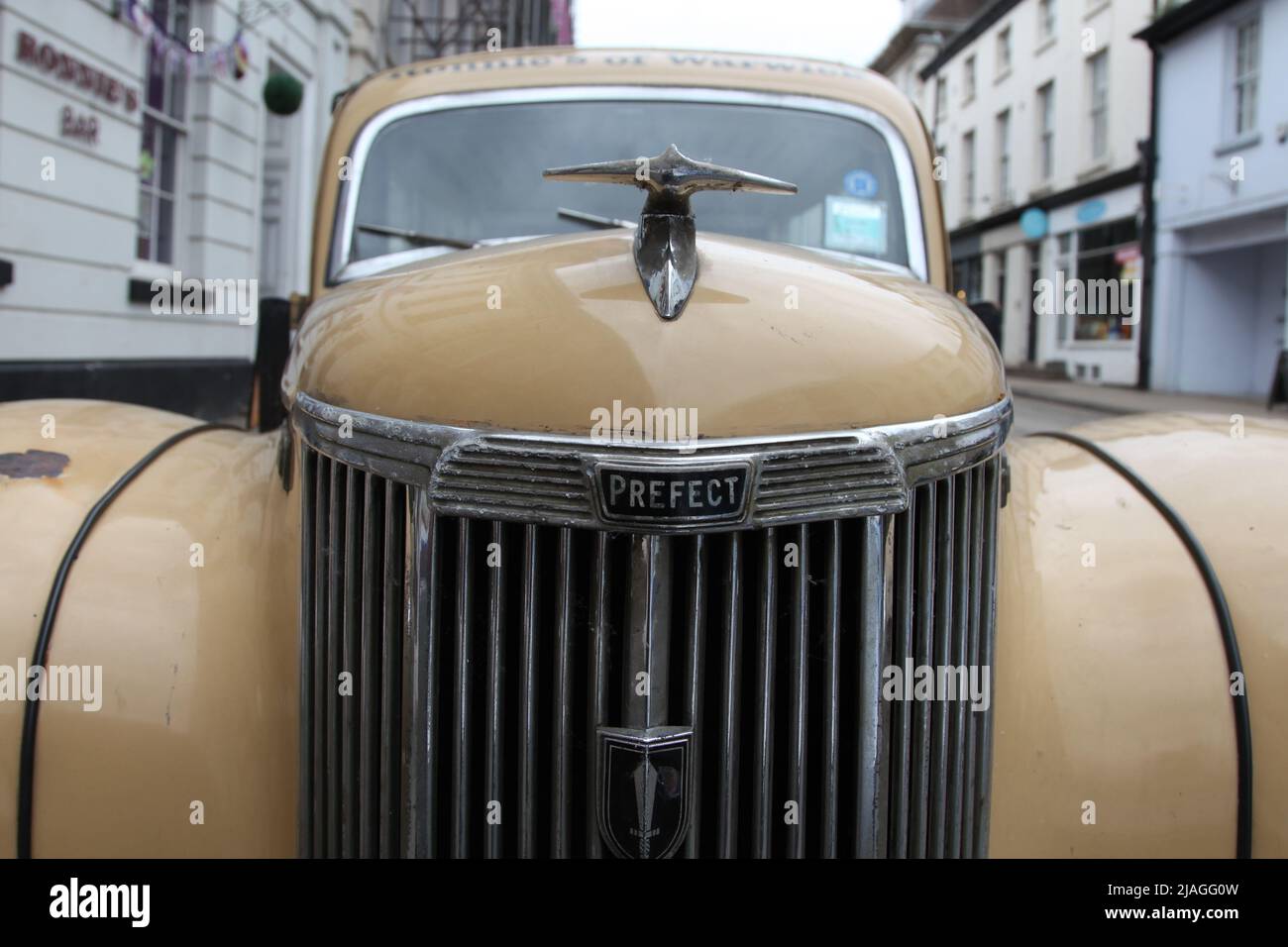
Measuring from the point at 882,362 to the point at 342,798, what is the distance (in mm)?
1073

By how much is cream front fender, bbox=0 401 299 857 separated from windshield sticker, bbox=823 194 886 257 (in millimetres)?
1735

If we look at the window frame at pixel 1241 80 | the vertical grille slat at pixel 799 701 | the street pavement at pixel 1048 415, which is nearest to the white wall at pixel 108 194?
the vertical grille slat at pixel 799 701

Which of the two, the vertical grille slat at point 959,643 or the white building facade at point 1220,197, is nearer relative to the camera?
the vertical grille slat at point 959,643

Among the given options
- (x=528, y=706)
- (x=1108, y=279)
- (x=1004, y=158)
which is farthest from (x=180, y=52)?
(x=1004, y=158)

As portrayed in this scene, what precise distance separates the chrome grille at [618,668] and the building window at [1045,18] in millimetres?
26857

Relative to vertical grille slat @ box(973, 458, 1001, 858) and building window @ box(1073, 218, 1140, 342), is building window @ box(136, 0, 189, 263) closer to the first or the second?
vertical grille slat @ box(973, 458, 1001, 858)

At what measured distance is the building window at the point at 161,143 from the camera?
10.1m

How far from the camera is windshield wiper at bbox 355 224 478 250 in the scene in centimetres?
288

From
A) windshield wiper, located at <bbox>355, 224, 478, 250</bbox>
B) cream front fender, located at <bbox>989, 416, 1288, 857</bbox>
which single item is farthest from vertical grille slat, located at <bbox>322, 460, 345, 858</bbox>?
Result: windshield wiper, located at <bbox>355, 224, 478, 250</bbox>

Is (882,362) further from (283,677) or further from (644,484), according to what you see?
(283,677)

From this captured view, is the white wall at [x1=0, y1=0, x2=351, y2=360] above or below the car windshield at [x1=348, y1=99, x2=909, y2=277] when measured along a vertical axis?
above

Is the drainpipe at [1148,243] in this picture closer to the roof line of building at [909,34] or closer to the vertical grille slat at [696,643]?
the roof line of building at [909,34]
